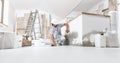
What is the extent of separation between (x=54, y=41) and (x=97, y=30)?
0.77m

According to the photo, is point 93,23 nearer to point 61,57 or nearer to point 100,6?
point 61,57

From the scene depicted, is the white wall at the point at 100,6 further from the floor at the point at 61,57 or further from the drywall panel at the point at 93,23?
the floor at the point at 61,57

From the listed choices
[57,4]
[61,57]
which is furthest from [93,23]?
[57,4]

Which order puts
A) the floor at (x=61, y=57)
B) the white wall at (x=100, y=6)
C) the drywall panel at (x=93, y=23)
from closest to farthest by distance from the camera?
the floor at (x=61, y=57) < the drywall panel at (x=93, y=23) < the white wall at (x=100, y=6)

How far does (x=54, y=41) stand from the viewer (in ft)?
6.73

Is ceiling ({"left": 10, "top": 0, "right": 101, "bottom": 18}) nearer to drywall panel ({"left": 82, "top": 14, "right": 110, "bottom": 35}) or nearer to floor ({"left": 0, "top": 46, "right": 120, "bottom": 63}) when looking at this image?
drywall panel ({"left": 82, "top": 14, "right": 110, "bottom": 35})

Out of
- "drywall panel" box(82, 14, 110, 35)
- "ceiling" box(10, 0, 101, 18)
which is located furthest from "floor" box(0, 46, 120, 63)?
"ceiling" box(10, 0, 101, 18)

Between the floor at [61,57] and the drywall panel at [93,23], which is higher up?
the drywall panel at [93,23]

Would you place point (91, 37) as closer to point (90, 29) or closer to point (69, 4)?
point (90, 29)

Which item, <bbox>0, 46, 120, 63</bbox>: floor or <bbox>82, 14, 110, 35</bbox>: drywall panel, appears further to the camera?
<bbox>82, 14, 110, 35</bbox>: drywall panel

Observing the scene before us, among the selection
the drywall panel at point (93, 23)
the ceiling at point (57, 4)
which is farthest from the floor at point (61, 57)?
the ceiling at point (57, 4)

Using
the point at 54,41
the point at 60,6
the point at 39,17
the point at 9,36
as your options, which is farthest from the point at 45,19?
the point at 9,36

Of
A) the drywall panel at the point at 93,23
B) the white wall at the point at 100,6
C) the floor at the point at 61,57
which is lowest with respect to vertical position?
the floor at the point at 61,57

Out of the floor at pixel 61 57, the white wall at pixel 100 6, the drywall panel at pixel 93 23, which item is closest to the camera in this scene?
the floor at pixel 61 57
